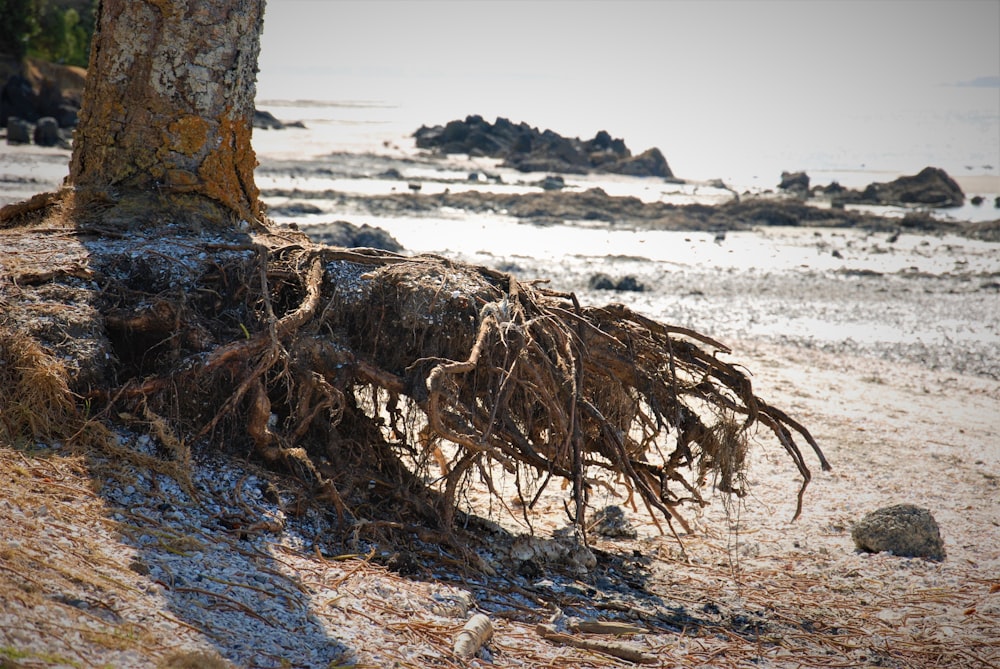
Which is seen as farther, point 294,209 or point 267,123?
point 267,123

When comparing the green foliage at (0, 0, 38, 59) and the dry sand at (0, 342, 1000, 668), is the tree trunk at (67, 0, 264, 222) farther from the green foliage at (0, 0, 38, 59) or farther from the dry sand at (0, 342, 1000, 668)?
the green foliage at (0, 0, 38, 59)

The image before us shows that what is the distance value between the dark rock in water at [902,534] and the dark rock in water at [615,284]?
6225 millimetres

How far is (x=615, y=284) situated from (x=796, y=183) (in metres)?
13.9

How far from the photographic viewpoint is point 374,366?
4270 millimetres

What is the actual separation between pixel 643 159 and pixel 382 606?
942 inches

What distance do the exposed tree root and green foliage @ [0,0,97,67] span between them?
29314mm

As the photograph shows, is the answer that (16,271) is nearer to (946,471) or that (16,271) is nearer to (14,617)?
(14,617)

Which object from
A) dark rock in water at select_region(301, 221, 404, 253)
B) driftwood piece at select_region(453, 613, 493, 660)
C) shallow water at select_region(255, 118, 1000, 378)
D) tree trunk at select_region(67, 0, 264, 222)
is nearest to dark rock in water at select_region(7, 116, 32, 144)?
shallow water at select_region(255, 118, 1000, 378)

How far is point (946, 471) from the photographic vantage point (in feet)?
20.6

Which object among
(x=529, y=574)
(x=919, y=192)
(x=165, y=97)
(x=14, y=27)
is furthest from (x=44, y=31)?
(x=529, y=574)

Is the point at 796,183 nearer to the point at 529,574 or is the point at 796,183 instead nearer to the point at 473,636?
the point at 529,574

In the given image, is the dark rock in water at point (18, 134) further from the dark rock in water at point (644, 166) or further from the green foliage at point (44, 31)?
the dark rock in water at point (644, 166)

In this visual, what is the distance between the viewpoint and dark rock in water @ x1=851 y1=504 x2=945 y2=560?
500 centimetres

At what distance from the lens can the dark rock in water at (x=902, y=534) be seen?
5.00 meters
